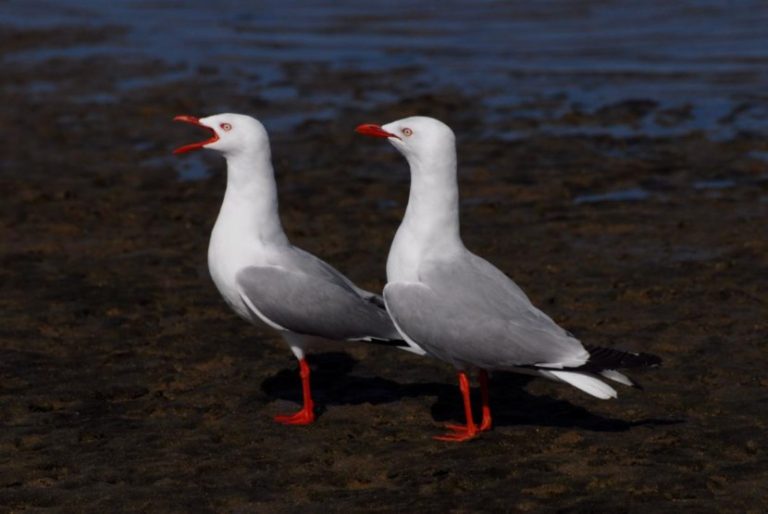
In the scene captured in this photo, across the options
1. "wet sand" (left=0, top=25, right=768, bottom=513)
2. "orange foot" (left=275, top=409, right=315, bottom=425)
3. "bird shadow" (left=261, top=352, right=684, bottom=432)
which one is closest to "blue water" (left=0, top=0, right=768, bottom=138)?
"wet sand" (left=0, top=25, right=768, bottom=513)

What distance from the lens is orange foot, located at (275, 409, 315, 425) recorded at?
9.59 meters

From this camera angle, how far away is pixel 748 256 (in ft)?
42.8

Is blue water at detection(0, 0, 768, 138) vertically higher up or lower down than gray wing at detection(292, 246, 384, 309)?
lower down

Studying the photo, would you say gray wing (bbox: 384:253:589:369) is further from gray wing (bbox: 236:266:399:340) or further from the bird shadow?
the bird shadow

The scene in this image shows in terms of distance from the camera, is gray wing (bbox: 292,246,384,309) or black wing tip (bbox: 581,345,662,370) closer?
black wing tip (bbox: 581,345,662,370)

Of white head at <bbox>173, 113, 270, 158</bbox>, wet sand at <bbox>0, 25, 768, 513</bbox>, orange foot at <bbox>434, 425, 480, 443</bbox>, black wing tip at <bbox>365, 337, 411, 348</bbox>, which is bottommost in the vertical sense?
wet sand at <bbox>0, 25, 768, 513</bbox>

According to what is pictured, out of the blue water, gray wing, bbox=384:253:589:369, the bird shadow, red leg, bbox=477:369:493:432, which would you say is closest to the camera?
gray wing, bbox=384:253:589:369

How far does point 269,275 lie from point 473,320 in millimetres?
1350

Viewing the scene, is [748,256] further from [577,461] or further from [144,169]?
[144,169]

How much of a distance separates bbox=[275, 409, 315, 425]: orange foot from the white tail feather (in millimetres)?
1711

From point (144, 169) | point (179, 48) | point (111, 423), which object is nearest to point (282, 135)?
point (144, 169)

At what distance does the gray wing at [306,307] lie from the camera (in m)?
9.39

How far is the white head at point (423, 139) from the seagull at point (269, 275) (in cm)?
91

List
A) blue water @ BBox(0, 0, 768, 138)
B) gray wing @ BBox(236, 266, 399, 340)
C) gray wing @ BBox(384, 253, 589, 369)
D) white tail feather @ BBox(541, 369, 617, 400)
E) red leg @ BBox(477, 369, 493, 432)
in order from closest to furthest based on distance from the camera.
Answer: white tail feather @ BBox(541, 369, 617, 400), gray wing @ BBox(384, 253, 589, 369), red leg @ BBox(477, 369, 493, 432), gray wing @ BBox(236, 266, 399, 340), blue water @ BBox(0, 0, 768, 138)
